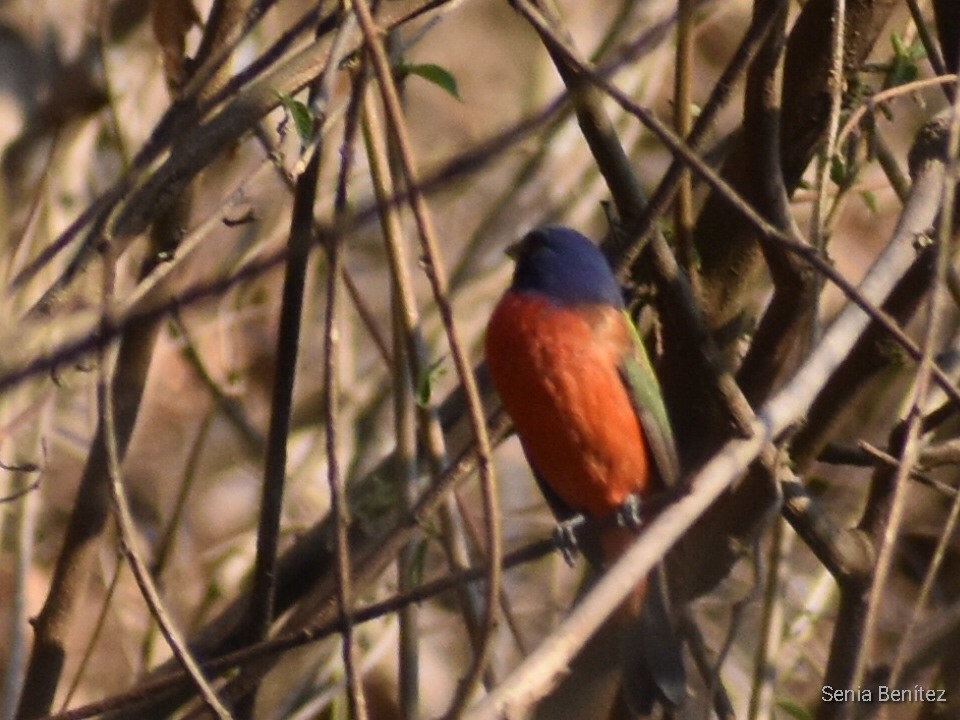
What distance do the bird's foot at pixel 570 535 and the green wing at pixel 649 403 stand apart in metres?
0.29

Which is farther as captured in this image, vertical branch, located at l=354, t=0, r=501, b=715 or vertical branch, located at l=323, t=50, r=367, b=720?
vertical branch, located at l=323, t=50, r=367, b=720

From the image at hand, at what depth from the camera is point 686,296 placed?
332cm

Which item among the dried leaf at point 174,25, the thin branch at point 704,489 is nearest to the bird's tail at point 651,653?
the thin branch at point 704,489

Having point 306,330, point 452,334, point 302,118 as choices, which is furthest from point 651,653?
point 306,330

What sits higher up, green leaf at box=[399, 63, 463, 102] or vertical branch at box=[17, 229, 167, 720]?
green leaf at box=[399, 63, 463, 102]

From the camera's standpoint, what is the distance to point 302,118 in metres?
2.81

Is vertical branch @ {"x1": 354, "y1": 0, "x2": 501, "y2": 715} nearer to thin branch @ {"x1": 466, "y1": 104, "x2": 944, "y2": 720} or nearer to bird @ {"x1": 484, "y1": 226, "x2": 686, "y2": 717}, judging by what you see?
thin branch @ {"x1": 466, "y1": 104, "x2": 944, "y2": 720}

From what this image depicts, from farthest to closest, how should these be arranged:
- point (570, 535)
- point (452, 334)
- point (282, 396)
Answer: point (570, 535) → point (282, 396) → point (452, 334)

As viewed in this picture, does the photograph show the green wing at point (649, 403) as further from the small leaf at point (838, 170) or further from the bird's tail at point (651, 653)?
the small leaf at point (838, 170)

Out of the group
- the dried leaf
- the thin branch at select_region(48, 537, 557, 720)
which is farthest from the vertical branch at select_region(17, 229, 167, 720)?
the thin branch at select_region(48, 537, 557, 720)

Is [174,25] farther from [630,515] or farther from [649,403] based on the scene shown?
[630,515]

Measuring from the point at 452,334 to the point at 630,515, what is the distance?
6.42ft

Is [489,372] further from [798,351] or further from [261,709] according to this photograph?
[261,709]

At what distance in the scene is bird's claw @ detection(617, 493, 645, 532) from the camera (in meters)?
3.91
